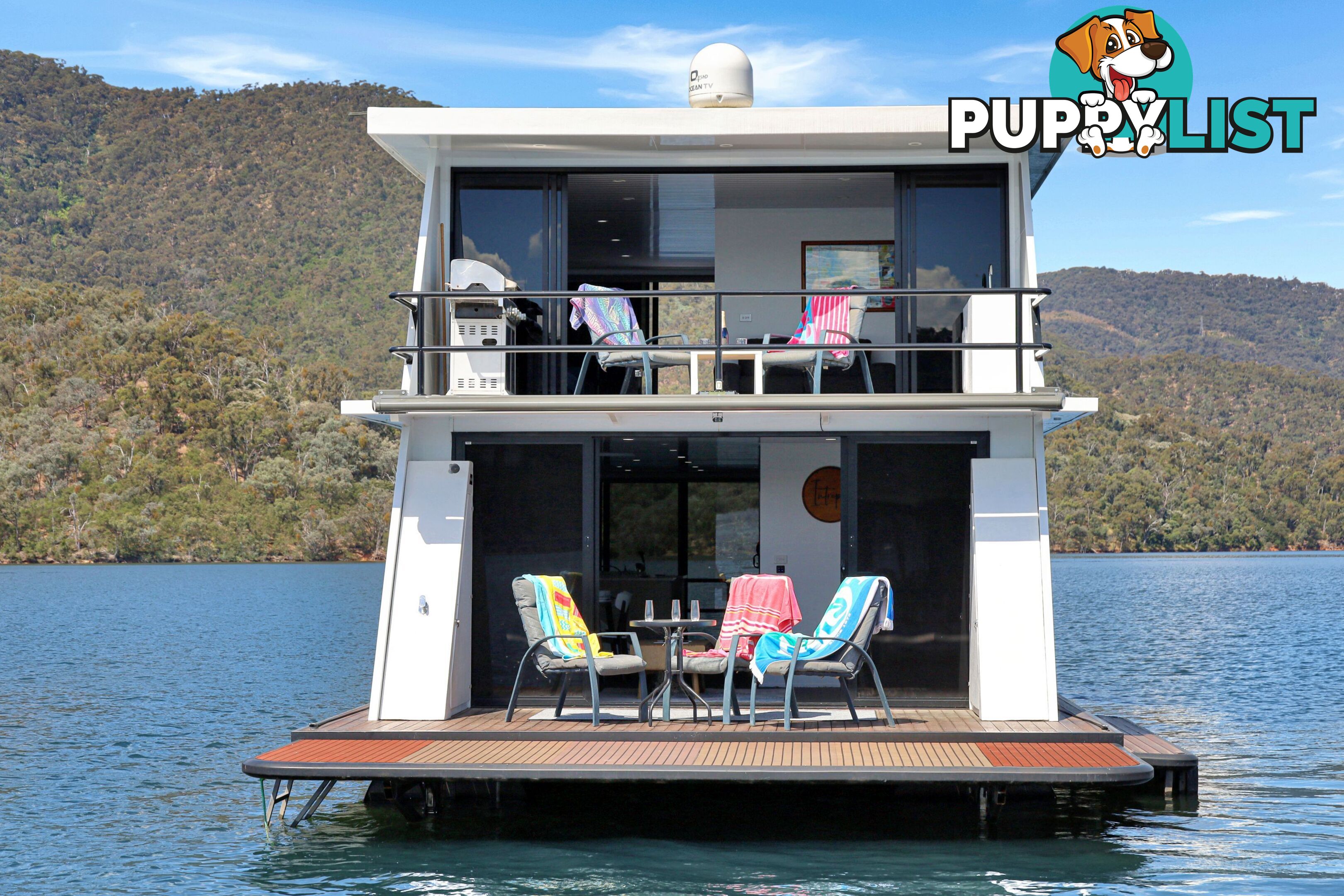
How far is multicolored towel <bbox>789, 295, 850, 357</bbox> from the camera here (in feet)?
32.2

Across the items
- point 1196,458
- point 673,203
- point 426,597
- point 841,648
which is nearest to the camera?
point 841,648

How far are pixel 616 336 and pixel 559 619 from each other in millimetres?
2413

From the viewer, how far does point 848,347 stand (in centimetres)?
925

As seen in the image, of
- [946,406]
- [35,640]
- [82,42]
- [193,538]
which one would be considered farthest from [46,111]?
[946,406]

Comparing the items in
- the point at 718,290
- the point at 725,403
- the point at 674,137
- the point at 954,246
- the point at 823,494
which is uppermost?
the point at 674,137

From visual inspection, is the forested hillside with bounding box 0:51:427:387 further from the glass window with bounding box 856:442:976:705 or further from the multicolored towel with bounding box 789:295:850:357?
the glass window with bounding box 856:442:976:705

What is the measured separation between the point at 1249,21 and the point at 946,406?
36.3 metres

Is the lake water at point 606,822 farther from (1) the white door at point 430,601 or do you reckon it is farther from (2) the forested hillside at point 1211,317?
(2) the forested hillside at point 1211,317

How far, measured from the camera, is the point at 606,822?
9055 mm

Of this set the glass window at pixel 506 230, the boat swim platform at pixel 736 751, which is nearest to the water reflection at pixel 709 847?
the boat swim platform at pixel 736 751

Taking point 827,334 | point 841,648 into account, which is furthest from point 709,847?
point 827,334

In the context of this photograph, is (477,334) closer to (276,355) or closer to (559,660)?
(559,660)

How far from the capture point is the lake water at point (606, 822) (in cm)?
790

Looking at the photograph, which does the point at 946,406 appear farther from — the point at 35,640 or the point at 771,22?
the point at 771,22
